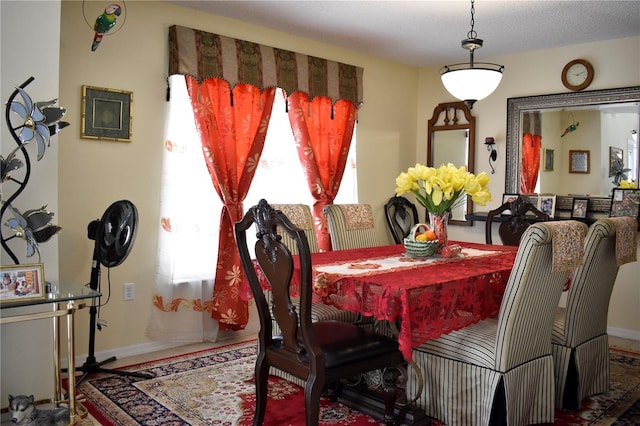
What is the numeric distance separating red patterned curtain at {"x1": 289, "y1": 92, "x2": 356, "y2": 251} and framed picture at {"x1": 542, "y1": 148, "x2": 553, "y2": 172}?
5.62ft

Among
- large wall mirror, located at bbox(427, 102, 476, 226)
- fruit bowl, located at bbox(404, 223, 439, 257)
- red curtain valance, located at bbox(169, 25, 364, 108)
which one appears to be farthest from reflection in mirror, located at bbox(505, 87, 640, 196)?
fruit bowl, located at bbox(404, 223, 439, 257)

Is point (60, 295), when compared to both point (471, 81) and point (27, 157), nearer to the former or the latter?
point (27, 157)

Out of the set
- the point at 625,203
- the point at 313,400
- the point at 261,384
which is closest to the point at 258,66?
the point at 261,384

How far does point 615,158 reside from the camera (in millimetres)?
4559

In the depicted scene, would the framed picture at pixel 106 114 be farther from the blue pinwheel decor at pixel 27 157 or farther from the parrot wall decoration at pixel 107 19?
the blue pinwheel decor at pixel 27 157

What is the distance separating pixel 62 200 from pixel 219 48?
1530 millimetres

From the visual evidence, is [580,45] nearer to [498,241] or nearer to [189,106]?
[498,241]

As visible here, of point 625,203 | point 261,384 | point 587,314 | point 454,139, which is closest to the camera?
point 261,384

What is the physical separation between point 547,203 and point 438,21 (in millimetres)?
1849

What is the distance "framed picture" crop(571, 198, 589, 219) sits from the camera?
4673 millimetres

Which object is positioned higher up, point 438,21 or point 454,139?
point 438,21

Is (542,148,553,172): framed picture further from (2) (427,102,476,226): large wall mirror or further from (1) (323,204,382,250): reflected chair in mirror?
(1) (323,204,382,250): reflected chair in mirror

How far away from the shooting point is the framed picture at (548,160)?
493 cm

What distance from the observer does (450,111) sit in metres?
5.66
